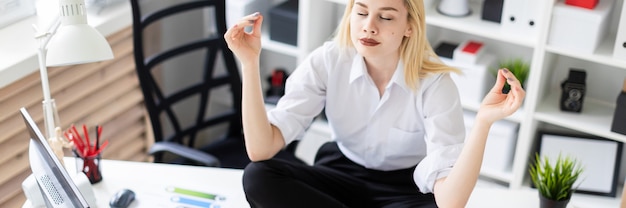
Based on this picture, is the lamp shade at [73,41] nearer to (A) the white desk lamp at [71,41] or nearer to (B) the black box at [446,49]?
(A) the white desk lamp at [71,41]

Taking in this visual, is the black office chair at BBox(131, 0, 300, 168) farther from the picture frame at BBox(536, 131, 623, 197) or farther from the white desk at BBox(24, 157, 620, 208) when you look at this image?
the picture frame at BBox(536, 131, 623, 197)

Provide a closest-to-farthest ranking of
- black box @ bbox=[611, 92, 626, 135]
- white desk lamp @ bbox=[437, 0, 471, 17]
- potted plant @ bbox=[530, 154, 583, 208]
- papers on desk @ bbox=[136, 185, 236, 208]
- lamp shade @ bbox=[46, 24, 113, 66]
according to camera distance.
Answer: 1. lamp shade @ bbox=[46, 24, 113, 66]
2. papers on desk @ bbox=[136, 185, 236, 208]
3. potted plant @ bbox=[530, 154, 583, 208]
4. black box @ bbox=[611, 92, 626, 135]
5. white desk lamp @ bbox=[437, 0, 471, 17]

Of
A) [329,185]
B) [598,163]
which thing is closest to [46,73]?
[329,185]

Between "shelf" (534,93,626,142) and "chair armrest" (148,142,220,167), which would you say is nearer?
"chair armrest" (148,142,220,167)

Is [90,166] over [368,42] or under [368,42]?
under

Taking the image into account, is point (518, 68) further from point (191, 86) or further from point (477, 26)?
point (191, 86)

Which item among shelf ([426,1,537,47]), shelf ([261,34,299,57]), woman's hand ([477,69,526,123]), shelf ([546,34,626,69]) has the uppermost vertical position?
woman's hand ([477,69,526,123])

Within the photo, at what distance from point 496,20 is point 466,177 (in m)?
1.04

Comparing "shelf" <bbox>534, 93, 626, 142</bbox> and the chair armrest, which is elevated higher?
"shelf" <bbox>534, 93, 626, 142</bbox>

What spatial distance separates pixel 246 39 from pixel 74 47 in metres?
0.42

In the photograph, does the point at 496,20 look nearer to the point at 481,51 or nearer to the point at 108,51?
the point at 481,51

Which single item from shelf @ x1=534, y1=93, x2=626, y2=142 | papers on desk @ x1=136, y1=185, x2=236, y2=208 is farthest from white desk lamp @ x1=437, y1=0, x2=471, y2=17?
papers on desk @ x1=136, y1=185, x2=236, y2=208

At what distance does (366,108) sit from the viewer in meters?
2.33

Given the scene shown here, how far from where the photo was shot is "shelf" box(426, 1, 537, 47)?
280 centimetres
